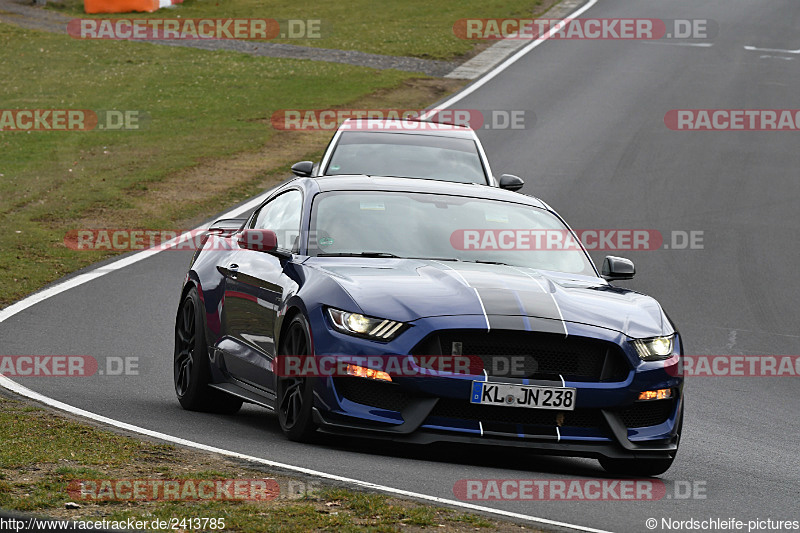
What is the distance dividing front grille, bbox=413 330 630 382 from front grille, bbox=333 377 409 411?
0.86 feet

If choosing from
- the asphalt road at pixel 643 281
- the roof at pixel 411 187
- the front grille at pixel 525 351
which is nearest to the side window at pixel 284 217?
the roof at pixel 411 187

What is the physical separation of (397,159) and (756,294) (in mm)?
4358

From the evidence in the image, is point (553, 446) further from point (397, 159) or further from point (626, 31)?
point (626, 31)

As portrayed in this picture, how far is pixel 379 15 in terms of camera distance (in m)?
43.7

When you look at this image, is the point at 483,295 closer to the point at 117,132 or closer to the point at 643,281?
the point at 643,281

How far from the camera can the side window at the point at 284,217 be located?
8875 millimetres

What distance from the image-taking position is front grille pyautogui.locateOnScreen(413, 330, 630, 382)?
7.37m

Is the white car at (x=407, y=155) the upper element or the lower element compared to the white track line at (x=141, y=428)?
upper

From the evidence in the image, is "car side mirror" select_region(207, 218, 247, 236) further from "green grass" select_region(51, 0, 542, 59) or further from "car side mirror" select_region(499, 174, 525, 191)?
"green grass" select_region(51, 0, 542, 59)

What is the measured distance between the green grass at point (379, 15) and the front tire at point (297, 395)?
28.2m

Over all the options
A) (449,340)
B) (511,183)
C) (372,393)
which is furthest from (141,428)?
(511,183)

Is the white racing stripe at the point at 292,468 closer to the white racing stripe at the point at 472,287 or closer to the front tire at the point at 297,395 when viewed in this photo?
the front tire at the point at 297,395

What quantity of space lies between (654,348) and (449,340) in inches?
46.8

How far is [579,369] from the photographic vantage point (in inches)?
295
